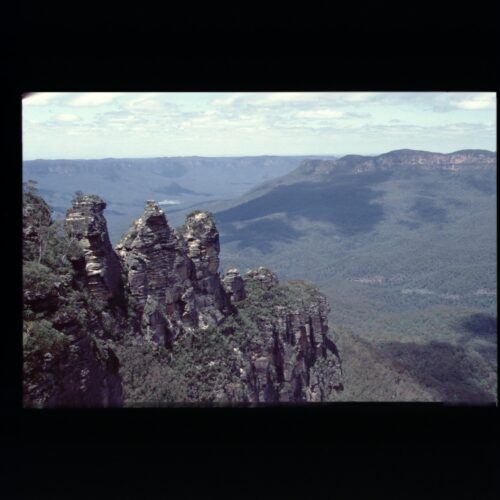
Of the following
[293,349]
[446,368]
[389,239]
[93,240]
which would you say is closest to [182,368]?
[93,240]

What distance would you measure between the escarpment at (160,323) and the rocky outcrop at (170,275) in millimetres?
23

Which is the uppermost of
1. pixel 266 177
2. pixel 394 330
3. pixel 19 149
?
pixel 266 177

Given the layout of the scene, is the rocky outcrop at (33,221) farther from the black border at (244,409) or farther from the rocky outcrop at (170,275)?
the black border at (244,409)

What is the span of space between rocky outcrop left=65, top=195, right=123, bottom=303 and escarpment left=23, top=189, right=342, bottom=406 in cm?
2

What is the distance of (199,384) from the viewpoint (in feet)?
44.0

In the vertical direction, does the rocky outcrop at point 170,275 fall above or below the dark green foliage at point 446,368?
above

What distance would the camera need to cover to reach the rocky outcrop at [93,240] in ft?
34.8

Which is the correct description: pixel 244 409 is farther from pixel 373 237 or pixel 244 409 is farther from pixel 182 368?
pixel 373 237

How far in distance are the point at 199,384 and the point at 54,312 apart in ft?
28.0

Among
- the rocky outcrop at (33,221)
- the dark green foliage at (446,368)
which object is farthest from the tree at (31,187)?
the dark green foliage at (446,368)

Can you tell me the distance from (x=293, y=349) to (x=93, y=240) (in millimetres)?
8455

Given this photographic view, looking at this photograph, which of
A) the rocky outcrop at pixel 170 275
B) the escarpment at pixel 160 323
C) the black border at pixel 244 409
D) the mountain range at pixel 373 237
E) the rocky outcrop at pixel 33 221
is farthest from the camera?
the mountain range at pixel 373 237
